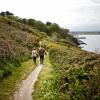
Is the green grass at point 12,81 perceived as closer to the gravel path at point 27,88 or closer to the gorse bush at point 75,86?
the gravel path at point 27,88

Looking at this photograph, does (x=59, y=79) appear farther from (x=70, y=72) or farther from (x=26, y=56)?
(x=26, y=56)

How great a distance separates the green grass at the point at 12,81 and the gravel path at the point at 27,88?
0.36m

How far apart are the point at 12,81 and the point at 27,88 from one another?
2343 millimetres

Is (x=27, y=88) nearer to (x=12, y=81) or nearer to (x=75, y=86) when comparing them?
(x=12, y=81)

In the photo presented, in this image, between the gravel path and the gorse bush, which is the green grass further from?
the gorse bush

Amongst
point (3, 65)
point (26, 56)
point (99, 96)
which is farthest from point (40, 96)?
point (26, 56)

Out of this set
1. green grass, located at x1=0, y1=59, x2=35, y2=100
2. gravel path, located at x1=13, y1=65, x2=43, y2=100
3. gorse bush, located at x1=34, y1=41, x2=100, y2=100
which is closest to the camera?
gorse bush, located at x1=34, y1=41, x2=100, y2=100

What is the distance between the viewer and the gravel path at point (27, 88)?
2121 cm

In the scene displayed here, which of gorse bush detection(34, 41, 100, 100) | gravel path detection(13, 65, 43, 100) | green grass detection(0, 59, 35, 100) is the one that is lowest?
gravel path detection(13, 65, 43, 100)

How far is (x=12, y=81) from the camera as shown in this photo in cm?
2570

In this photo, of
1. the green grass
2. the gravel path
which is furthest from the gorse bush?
the green grass

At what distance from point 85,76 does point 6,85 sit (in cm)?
662

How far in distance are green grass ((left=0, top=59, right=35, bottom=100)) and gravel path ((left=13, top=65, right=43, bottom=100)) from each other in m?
0.36

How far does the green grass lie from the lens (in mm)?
21812
